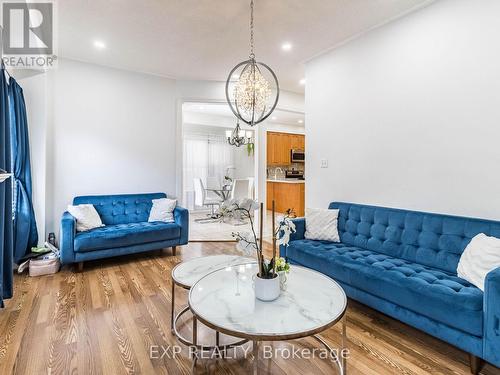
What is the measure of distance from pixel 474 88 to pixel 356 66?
1288 mm

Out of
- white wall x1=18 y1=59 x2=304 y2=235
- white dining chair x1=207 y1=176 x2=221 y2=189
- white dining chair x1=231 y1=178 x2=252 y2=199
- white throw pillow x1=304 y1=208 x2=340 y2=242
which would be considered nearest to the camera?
white throw pillow x1=304 y1=208 x2=340 y2=242

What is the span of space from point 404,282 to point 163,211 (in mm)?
3211

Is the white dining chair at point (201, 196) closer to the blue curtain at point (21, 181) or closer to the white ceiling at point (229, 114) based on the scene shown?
the white ceiling at point (229, 114)

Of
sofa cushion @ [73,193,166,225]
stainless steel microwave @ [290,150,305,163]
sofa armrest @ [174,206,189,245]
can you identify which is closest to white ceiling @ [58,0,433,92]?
sofa cushion @ [73,193,166,225]

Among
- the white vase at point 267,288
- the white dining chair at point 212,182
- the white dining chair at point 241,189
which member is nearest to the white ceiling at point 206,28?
the white vase at point 267,288

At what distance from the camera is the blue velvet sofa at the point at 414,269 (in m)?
1.61

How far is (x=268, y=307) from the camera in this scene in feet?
4.87

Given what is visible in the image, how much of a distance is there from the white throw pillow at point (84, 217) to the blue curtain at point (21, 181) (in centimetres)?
47

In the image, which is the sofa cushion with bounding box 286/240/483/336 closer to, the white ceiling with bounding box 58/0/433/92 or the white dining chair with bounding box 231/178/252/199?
the white ceiling with bounding box 58/0/433/92

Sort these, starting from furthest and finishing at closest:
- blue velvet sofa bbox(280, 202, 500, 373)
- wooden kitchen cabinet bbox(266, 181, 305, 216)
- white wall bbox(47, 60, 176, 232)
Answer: wooden kitchen cabinet bbox(266, 181, 305, 216) → white wall bbox(47, 60, 176, 232) → blue velvet sofa bbox(280, 202, 500, 373)

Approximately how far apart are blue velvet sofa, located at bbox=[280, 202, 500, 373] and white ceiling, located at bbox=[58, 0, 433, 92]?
6.48ft

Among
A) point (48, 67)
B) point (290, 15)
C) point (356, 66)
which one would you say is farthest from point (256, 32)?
point (48, 67)

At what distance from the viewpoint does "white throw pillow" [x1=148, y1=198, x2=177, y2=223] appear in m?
4.09

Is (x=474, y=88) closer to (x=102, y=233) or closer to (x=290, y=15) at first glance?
(x=290, y=15)
